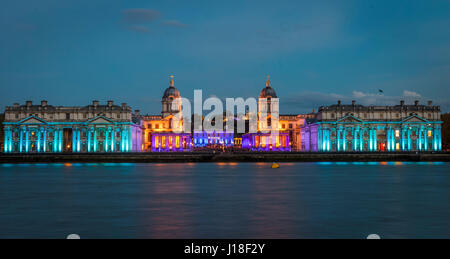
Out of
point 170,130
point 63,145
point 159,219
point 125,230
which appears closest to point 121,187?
point 159,219

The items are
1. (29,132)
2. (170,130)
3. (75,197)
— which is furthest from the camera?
(170,130)

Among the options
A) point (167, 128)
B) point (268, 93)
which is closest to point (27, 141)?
point (167, 128)

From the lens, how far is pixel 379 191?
3522 cm

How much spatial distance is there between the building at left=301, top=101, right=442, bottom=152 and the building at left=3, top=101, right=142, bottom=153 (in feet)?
167

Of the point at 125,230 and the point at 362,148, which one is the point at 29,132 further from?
the point at 125,230

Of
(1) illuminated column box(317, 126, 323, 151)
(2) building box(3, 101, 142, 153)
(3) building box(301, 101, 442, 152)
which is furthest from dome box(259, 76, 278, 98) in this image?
(2) building box(3, 101, 142, 153)

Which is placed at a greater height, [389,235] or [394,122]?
[394,122]

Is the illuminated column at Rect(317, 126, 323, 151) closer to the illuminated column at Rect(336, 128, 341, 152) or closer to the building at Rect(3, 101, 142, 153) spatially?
the illuminated column at Rect(336, 128, 341, 152)

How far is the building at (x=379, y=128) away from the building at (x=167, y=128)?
153ft

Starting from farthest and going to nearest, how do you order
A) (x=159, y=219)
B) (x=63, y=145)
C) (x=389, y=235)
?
1. (x=63, y=145)
2. (x=159, y=219)
3. (x=389, y=235)

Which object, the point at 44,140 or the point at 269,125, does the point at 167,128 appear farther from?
the point at 44,140

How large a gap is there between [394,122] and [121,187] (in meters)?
109

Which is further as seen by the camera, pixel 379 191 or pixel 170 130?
pixel 170 130

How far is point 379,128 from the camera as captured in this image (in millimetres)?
135625
